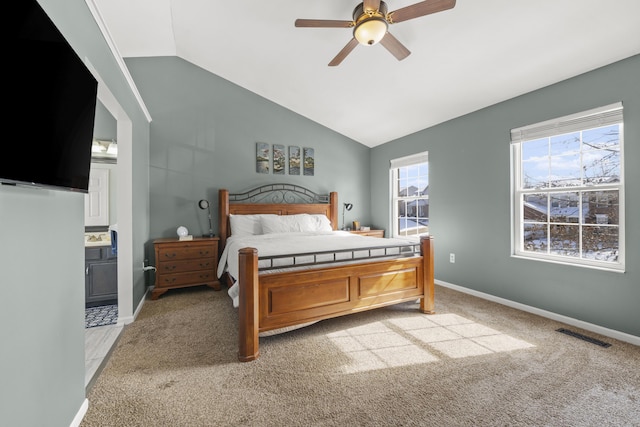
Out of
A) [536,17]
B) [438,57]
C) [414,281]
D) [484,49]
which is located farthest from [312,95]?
[414,281]

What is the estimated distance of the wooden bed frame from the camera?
7.12 feet

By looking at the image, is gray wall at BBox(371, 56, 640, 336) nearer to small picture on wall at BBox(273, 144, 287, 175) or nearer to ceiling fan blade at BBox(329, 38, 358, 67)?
small picture on wall at BBox(273, 144, 287, 175)

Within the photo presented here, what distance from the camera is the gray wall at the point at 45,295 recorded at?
1.05 m

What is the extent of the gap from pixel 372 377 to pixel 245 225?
9.33 feet

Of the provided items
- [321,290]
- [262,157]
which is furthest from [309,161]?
[321,290]

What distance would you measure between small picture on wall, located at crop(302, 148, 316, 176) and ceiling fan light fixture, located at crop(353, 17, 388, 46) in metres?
2.91

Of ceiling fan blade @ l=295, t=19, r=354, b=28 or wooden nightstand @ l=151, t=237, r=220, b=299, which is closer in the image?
ceiling fan blade @ l=295, t=19, r=354, b=28

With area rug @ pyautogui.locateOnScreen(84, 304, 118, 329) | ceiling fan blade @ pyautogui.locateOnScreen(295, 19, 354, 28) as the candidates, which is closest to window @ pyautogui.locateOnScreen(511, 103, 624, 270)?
ceiling fan blade @ pyautogui.locateOnScreen(295, 19, 354, 28)

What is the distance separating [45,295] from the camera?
4.24ft

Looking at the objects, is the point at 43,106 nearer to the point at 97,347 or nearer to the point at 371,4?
the point at 371,4

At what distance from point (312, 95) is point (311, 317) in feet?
10.8

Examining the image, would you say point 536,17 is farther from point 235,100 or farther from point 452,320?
point 235,100

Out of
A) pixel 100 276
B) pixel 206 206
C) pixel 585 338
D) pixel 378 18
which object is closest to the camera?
pixel 378 18

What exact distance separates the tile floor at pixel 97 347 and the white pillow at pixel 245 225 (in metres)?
1.76
